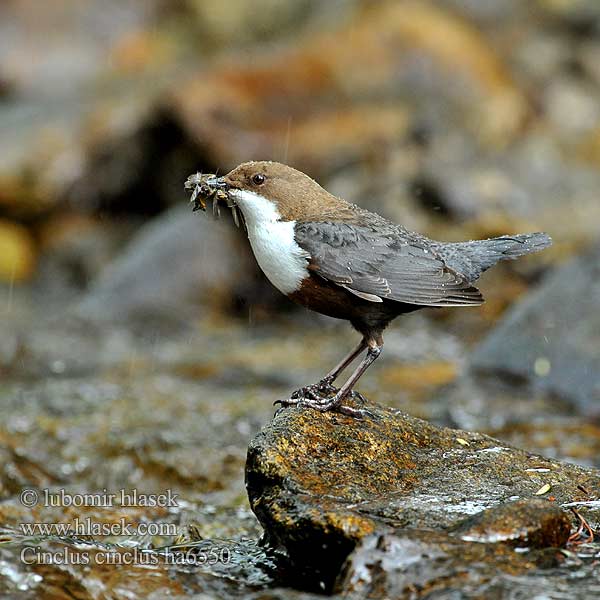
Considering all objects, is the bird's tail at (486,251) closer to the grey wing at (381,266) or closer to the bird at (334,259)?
the bird at (334,259)

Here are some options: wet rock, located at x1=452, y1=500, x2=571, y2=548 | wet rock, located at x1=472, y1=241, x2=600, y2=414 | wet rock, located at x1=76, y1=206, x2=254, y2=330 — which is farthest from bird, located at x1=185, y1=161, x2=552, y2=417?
wet rock, located at x1=76, y1=206, x2=254, y2=330

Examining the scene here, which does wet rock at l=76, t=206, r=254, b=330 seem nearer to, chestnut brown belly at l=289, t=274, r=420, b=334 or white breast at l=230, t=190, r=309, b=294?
white breast at l=230, t=190, r=309, b=294

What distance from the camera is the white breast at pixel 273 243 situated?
14.6 feet

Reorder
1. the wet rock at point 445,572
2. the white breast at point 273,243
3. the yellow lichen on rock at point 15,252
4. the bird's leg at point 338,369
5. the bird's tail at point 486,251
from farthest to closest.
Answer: the yellow lichen on rock at point 15,252 < the bird's tail at point 486,251 < the bird's leg at point 338,369 < the white breast at point 273,243 < the wet rock at point 445,572

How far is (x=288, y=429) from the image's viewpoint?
3973 millimetres

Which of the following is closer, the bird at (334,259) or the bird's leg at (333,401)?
the bird's leg at (333,401)

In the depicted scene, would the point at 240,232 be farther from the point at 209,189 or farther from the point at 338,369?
the point at 338,369

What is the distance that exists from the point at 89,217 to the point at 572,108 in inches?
265

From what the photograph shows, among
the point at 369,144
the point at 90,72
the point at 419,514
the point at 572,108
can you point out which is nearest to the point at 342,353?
the point at 369,144

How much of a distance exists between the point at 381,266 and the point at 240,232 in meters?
5.85

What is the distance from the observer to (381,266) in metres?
4.66

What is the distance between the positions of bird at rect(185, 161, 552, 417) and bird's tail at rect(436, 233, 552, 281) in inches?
0.7

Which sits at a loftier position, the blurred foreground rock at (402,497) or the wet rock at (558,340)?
the blurred foreground rock at (402,497)

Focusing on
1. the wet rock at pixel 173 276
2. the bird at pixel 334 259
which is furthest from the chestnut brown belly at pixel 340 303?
the wet rock at pixel 173 276
